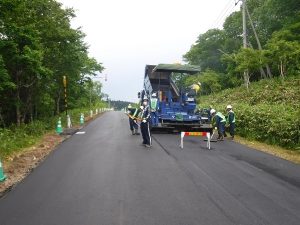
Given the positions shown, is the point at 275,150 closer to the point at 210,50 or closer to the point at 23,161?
the point at 23,161

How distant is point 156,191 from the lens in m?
8.45

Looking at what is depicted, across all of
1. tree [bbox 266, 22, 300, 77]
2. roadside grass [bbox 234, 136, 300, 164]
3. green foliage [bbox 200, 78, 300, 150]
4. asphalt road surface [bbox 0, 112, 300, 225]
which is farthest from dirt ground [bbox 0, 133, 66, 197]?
tree [bbox 266, 22, 300, 77]

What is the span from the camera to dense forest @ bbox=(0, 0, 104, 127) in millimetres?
18438

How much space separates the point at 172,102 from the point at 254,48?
28782mm

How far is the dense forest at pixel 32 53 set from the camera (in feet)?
60.5

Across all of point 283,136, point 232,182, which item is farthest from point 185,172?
point 283,136

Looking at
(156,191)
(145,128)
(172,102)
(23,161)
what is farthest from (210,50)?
(156,191)

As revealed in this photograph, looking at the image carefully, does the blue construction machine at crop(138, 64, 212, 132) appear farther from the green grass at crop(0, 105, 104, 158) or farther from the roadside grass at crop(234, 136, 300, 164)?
the green grass at crop(0, 105, 104, 158)

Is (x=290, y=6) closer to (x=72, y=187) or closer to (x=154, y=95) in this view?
(x=154, y=95)

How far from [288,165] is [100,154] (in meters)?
6.24

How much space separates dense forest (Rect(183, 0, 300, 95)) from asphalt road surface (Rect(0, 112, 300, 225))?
55.0 ft

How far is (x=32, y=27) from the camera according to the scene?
19.9 metres

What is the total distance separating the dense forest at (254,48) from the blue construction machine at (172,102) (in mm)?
4360

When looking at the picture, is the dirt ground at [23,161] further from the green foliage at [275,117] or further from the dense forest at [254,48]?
the dense forest at [254,48]
